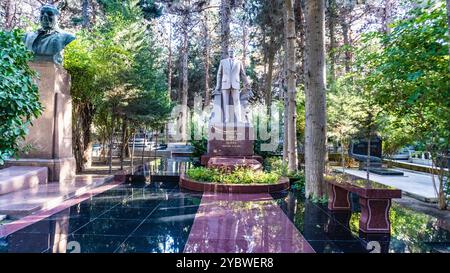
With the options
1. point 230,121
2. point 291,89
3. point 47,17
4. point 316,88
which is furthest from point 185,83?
point 316,88

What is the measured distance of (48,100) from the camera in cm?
888

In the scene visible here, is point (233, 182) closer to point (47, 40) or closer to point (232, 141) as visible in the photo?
point (232, 141)

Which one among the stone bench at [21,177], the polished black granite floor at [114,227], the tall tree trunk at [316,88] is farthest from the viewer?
the tall tree trunk at [316,88]

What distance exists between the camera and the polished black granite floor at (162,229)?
4.20m

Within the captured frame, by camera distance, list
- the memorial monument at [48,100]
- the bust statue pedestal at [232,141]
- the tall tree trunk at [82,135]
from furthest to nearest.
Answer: the tall tree trunk at [82,135] → the bust statue pedestal at [232,141] → the memorial monument at [48,100]

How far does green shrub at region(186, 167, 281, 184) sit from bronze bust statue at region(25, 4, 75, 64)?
16.3ft

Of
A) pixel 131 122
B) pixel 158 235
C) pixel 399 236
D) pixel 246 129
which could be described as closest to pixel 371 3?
pixel 246 129

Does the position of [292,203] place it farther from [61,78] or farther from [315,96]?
[61,78]

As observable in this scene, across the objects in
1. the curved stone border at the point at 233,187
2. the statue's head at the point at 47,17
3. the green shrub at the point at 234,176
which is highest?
the statue's head at the point at 47,17

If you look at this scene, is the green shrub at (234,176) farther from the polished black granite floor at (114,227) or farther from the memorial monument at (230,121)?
the memorial monument at (230,121)

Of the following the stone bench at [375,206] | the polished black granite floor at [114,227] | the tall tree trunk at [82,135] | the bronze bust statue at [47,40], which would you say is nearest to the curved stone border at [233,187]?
the polished black granite floor at [114,227]

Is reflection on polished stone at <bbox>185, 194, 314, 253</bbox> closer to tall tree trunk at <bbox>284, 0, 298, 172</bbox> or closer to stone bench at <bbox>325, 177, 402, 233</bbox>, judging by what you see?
stone bench at <bbox>325, 177, 402, 233</bbox>

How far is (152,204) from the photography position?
22.4 ft

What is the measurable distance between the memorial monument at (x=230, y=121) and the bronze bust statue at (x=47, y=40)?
5623 mm
